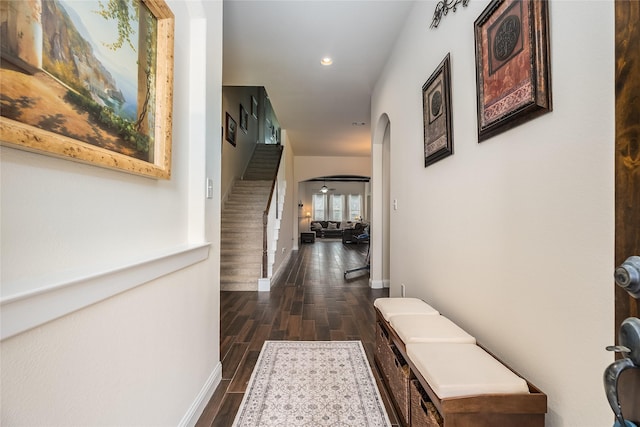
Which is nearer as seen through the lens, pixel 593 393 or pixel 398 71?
pixel 593 393

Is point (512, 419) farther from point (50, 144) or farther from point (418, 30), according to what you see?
point (418, 30)

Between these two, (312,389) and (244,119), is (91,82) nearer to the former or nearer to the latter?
(312,389)

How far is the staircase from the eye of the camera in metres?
4.20

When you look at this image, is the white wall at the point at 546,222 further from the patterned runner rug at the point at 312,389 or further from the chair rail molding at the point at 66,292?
the chair rail molding at the point at 66,292

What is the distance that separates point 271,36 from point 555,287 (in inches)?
119

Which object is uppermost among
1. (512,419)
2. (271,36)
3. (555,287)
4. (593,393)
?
(271,36)

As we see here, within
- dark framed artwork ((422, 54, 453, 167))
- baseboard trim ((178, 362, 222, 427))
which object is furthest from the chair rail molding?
dark framed artwork ((422, 54, 453, 167))

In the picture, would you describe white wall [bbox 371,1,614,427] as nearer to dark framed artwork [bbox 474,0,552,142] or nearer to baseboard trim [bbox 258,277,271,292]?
dark framed artwork [bbox 474,0,552,142]

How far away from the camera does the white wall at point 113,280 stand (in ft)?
2.10

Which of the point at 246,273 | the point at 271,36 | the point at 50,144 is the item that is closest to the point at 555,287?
the point at 50,144

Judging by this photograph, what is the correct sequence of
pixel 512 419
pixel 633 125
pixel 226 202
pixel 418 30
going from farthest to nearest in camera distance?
pixel 226 202
pixel 418 30
pixel 512 419
pixel 633 125

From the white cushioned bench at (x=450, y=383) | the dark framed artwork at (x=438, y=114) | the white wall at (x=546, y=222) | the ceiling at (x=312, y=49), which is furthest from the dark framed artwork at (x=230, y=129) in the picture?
the white cushioned bench at (x=450, y=383)

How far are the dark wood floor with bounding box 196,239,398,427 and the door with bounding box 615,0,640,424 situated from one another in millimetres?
1309

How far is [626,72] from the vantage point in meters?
0.52
